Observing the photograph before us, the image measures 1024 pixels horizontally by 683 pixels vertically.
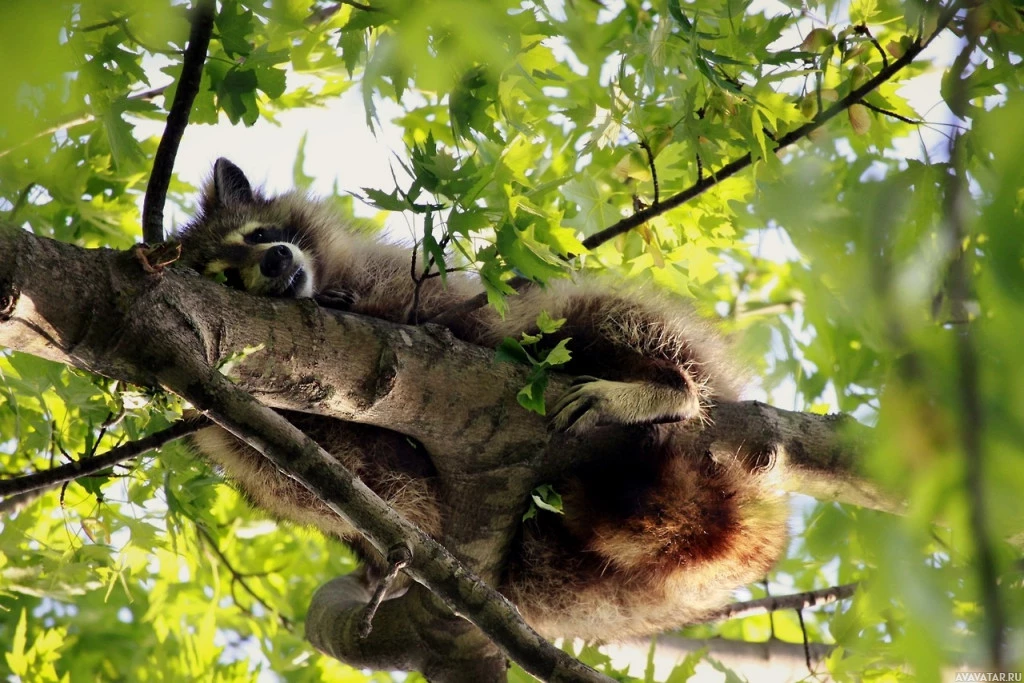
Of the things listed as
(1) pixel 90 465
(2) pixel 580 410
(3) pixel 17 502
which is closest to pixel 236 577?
(3) pixel 17 502

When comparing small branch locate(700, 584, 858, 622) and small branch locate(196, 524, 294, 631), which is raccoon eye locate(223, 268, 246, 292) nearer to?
small branch locate(196, 524, 294, 631)

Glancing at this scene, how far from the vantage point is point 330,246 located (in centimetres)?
334

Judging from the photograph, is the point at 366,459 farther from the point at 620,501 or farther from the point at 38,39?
the point at 38,39

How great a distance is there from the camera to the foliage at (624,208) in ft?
2.72

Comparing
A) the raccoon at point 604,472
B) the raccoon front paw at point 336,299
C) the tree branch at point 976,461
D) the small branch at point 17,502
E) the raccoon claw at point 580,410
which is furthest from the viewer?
the small branch at point 17,502

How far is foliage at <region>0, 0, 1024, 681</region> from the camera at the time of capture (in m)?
0.83

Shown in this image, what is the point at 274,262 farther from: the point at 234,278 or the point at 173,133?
the point at 173,133

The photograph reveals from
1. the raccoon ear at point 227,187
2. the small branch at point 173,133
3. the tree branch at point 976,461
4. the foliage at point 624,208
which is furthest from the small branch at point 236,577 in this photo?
the tree branch at point 976,461

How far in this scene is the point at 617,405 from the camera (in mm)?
2307

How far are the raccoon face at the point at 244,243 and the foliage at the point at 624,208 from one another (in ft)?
0.85

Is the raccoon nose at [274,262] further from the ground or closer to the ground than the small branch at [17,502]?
further from the ground

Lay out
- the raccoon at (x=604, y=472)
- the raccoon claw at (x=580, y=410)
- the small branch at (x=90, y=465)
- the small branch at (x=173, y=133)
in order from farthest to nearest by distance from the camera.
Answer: the raccoon at (x=604, y=472), the raccoon claw at (x=580, y=410), the small branch at (x=173, y=133), the small branch at (x=90, y=465)

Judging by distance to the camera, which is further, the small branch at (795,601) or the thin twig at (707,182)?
the small branch at (795,601)

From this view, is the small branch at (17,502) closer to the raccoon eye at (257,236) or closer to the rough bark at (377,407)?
the rough bark at (377,407)
